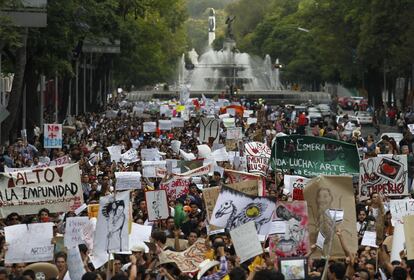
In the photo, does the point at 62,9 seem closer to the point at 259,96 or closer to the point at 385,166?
the point at 385,166

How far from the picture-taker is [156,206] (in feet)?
59.2

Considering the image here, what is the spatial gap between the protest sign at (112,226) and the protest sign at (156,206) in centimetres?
386

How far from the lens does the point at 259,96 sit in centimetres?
9869

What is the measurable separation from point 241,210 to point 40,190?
3568 mm

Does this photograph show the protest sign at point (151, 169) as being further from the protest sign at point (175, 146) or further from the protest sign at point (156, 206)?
the protest sign at point (175, 146)

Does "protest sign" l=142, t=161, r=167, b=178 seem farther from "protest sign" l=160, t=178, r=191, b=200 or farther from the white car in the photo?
the white car

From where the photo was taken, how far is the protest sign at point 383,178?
19.7 meters

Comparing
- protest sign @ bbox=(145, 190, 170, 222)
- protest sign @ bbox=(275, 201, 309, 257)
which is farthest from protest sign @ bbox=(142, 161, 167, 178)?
protest sign @ bbox=(275, 201, 309, 257)

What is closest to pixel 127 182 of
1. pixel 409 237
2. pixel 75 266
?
pixel 75 266

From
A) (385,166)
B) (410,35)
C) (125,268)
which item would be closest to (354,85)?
(410,35)

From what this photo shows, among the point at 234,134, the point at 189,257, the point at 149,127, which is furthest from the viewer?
the point at 149,127

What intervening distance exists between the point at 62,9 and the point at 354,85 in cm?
6468

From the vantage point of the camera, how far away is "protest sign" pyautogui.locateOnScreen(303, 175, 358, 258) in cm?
1532

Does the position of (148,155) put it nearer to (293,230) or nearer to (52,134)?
(52,134)
